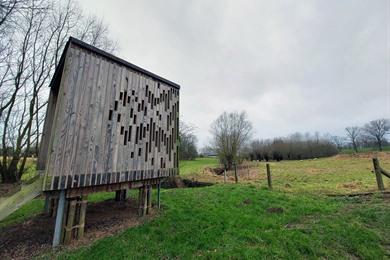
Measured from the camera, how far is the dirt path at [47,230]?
372 cm

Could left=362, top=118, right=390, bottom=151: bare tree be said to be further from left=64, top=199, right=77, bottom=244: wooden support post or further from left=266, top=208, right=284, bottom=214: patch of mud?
left=64, top=199, right=77, bottom=244: wooden support post

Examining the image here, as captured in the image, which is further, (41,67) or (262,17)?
(41,67)

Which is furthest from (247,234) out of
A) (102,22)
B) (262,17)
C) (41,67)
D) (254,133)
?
(254,133)

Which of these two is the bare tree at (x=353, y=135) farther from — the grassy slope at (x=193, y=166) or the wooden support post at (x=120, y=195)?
the wooden support post at (x=120, y=195)

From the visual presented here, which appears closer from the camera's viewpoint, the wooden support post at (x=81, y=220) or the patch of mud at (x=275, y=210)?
the wooden support post at (x=81, y=220)

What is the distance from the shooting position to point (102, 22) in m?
15.9

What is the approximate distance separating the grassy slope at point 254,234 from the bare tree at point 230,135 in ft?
61.0

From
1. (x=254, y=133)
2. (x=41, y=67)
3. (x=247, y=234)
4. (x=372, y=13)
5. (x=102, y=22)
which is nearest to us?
(x=247, y=234)

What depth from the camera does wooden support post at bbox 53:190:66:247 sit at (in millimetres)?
3824

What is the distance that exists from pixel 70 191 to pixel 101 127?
1570 millimetres

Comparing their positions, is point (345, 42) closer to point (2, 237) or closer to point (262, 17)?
point (262, 17)

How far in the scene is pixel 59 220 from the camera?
386cm

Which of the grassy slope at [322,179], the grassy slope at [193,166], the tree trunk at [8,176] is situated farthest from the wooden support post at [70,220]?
the grassy slope at [193,166]

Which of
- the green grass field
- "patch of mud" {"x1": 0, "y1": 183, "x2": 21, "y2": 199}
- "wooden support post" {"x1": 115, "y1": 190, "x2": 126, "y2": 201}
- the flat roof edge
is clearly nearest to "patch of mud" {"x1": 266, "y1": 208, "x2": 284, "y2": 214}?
the green grass field
